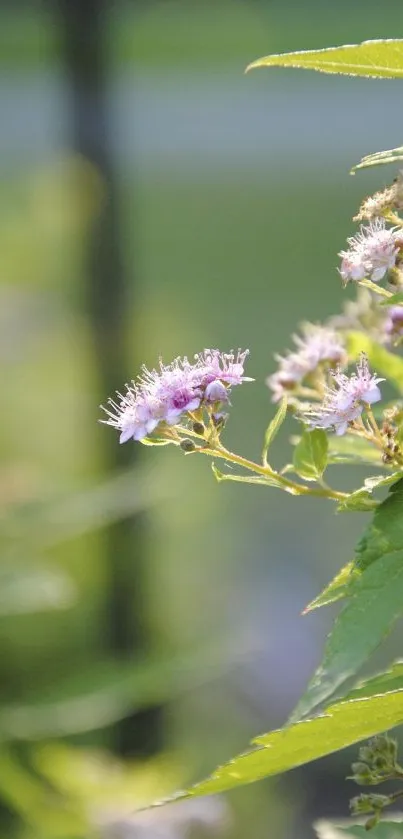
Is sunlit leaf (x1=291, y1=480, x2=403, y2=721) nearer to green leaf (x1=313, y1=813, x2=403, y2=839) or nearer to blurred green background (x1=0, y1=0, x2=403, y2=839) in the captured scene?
green leaf (x1=313, y1=813, x2=403, y2=839)

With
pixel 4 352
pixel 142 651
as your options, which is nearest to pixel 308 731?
pixel 142 651

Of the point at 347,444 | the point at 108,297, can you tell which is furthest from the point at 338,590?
the point at 108,297

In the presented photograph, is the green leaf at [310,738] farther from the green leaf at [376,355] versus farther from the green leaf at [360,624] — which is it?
the green leaf at [376,355]

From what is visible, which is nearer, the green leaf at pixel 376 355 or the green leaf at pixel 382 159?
the green leaf at pixel 382 159

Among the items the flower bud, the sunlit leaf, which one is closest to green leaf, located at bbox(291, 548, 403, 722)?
the sunlit leaf

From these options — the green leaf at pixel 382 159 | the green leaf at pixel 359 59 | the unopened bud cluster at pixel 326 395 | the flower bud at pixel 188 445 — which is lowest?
the flower bud at pixel 188 445

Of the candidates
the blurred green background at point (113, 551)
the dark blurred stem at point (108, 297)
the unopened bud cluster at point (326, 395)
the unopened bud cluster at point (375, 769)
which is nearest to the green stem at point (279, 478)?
the unopened bud cluster at point (326, 395)
